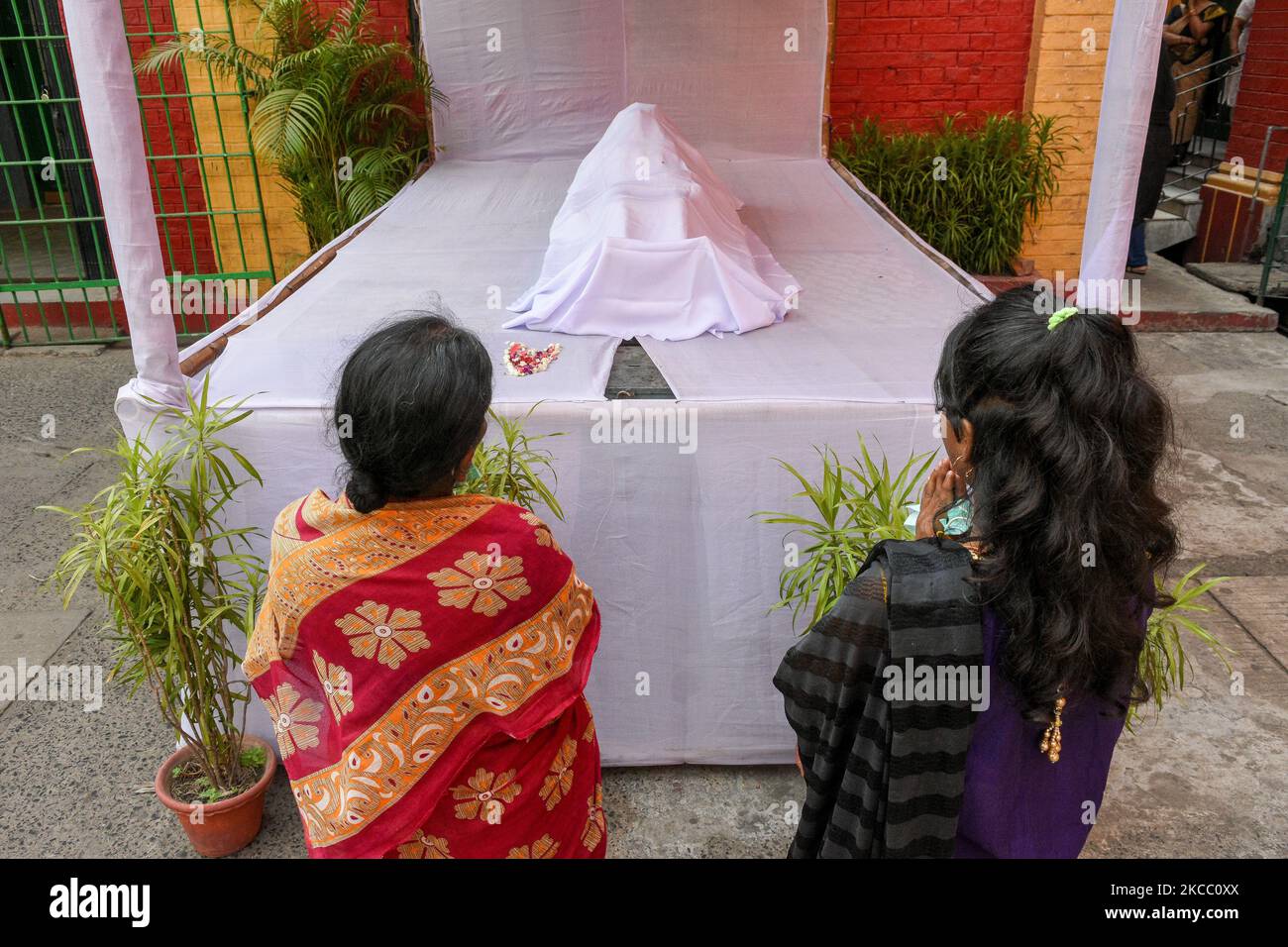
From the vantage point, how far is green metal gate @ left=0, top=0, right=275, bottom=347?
17.5ft

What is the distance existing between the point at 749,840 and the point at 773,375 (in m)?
1.12

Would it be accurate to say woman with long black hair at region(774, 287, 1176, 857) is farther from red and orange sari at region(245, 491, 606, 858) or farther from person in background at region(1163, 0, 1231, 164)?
person in background at region(1163, 0, 1231, 164)

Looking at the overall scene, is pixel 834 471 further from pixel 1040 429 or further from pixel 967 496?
pixel 1040 429

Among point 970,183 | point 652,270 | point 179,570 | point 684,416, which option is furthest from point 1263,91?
point 179,570

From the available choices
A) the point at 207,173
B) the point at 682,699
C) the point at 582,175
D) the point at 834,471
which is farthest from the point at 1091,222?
the point at 207,173

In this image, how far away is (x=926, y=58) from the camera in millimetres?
5594

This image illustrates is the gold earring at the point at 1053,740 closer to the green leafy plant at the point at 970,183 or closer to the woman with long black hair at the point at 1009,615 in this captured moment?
the woman with long black hair at the point at 1009,615

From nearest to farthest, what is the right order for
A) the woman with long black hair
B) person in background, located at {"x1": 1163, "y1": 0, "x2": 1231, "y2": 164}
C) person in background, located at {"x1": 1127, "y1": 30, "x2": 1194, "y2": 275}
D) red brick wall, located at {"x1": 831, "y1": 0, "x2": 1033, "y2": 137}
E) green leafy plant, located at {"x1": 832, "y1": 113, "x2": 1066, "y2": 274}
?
1. the woman with long black hair
2. green leafy plant, located at {"x1": 832, "y1": 113, "x2": 1066, "y2": 274}
3. red brick wall, located at {"x1": 831, "y1": 0, "x2": 1033, "y2": 137}
4. person in background, located at {"x1": 1127, "y1": 30, "x2": 1194, "y2": 275}
5. person in background, located at {"x1": 1163, "y1": 0, "x2": 1231, "y2": 164}

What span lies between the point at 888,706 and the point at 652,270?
214 centimetres

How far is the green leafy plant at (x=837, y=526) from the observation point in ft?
6.79

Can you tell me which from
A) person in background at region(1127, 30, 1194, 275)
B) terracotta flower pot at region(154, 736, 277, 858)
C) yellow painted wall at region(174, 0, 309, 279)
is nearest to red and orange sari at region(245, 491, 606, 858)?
terracotta flower pot at region(154, 736, 277, 858)

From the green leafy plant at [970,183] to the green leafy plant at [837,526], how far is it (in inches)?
129

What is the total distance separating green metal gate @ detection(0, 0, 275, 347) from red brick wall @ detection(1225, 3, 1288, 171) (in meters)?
5.99

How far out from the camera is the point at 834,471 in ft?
7.98
